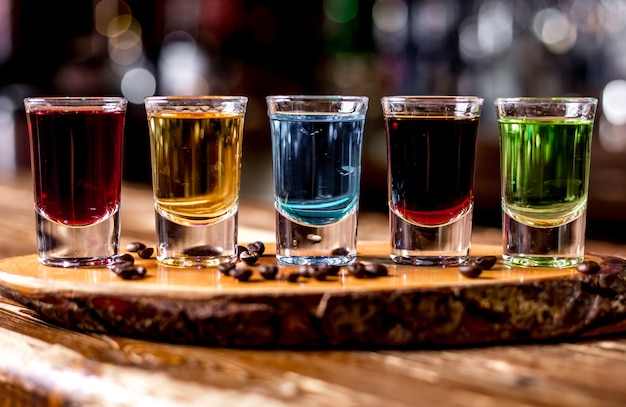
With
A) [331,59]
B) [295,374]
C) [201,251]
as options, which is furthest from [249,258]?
[331,59]

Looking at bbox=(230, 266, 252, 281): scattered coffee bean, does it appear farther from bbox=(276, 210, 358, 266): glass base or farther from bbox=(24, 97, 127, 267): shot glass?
bbox=(24, 97, 127, 267): shot glass

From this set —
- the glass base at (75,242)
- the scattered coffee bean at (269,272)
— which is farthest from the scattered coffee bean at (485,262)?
the glass base at (75,242)

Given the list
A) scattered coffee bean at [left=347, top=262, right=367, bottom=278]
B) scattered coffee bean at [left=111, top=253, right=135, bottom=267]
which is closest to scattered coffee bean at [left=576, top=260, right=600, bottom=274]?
scattered coffee bean at [left=347, top=262, right=367, bottom=278]

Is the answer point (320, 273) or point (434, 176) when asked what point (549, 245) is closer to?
point (434, 176)

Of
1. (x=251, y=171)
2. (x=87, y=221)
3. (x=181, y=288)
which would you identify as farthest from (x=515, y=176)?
(x=251, y=171)

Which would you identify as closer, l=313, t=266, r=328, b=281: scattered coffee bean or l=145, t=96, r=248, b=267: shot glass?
l=313, t=266, r=328, b=281: scattered coffee bean
